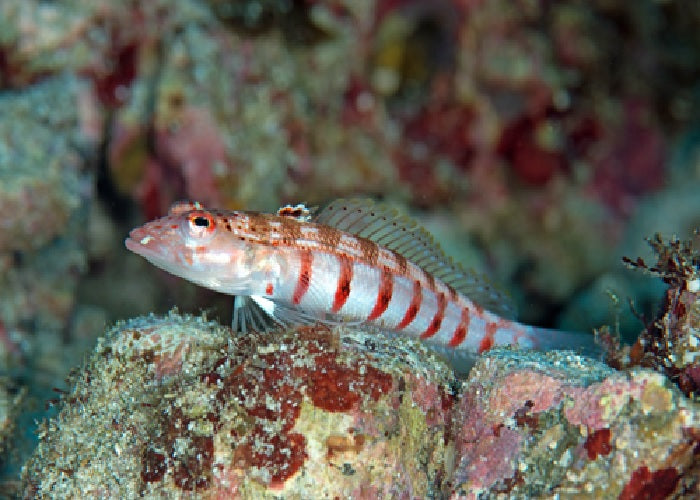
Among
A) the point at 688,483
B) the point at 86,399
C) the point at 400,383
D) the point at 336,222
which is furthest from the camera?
the point at 336,222

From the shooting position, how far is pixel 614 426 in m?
1.85

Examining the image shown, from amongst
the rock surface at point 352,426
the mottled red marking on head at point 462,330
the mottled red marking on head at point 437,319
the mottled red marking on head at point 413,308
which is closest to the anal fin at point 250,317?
the rock surface at point 352,426

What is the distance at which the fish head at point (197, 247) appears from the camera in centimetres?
255

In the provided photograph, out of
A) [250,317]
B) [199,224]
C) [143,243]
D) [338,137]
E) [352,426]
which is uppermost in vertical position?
[338,137]

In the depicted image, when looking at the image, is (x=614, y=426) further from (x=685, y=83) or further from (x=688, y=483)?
(x=685, y=83)

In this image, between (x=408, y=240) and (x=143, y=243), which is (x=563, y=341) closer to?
(x=408, y=240)

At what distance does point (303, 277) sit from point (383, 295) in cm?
44

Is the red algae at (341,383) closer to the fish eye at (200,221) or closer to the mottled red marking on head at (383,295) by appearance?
the mottled red marking on head at (383,295)

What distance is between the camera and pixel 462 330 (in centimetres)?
303

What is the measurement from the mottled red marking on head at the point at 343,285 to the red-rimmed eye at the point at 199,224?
0.67 metres

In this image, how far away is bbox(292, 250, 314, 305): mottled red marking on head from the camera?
8.80ft

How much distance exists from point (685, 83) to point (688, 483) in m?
6.95

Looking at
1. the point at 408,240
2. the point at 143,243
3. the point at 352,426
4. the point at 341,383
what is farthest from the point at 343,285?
the point at 143,243

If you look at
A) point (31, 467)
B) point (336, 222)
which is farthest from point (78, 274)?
point (336, 222)
